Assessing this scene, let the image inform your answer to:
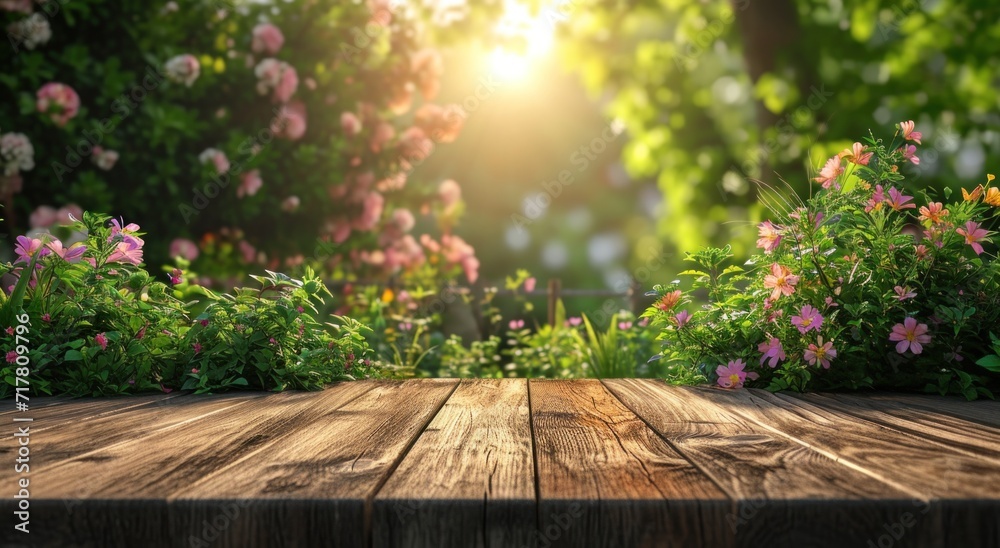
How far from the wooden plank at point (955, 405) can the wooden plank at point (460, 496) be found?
1.16m

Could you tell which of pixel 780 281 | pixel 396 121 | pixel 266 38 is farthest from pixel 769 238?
pixel 396 121

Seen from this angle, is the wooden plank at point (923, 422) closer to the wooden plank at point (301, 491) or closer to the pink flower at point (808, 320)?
the pink flower at point (808, 320)

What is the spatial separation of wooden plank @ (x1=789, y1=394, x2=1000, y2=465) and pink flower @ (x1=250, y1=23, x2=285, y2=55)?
460cm

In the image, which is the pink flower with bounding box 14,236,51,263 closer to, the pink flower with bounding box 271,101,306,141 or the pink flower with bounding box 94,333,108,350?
the pink flower with bounding box 94,333,108,350

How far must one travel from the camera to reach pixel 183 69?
208 inches

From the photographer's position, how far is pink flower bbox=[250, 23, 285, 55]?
5.67 meters

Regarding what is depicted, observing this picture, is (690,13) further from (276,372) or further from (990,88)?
(276,372)

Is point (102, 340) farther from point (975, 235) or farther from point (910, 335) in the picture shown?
point (975, 235)

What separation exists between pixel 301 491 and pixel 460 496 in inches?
9.6

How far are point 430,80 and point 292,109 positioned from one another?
118 centimetres

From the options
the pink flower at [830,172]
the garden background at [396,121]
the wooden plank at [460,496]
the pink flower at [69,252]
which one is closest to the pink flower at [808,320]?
the pink flower at [830,172]

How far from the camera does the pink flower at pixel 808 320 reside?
7.94ft

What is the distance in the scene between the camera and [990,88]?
762 cm

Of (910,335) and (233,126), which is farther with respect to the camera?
(233,126)
